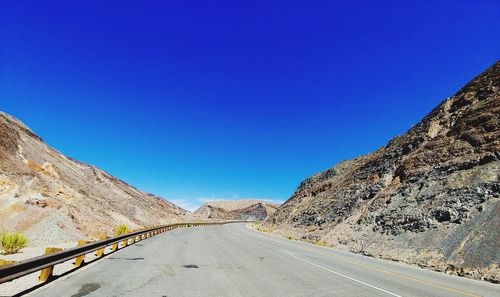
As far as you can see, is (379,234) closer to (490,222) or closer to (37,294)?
(490,222)

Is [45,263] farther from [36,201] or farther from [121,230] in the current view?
[36,201]

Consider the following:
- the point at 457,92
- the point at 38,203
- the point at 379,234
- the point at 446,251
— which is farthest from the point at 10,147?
the point at 457,92

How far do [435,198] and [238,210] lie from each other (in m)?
129

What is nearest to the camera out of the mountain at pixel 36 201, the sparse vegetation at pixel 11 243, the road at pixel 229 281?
the road at pixel 229 281

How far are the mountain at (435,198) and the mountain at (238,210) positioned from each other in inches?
3821

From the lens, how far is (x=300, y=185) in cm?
7675

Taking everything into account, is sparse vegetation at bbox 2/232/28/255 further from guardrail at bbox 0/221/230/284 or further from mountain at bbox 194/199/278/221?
mountain at bbox 194/199/278/221

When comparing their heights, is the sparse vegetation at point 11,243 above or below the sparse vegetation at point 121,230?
below

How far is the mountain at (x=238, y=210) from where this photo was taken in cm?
14538

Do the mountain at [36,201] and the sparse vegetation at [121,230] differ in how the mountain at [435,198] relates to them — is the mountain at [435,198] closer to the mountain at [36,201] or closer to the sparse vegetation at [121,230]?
the sparse vegetation at [121,230]

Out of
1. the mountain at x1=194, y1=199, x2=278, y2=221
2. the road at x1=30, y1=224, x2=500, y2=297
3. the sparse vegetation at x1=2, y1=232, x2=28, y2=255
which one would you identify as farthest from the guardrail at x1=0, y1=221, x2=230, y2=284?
the mountain at x1=194, y1=199, x2=278, y2=221

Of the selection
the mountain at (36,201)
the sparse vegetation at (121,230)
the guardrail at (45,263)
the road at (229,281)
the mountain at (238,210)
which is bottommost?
the road at (229,281)

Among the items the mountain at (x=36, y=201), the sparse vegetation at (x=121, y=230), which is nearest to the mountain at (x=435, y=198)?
the sparse vegetation at (x=121, y=230)

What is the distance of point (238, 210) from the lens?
151 meters
